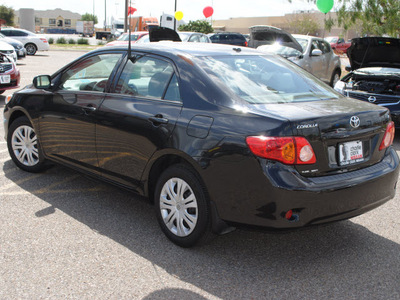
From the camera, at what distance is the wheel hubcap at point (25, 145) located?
5.63 m

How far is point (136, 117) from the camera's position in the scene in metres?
4.21

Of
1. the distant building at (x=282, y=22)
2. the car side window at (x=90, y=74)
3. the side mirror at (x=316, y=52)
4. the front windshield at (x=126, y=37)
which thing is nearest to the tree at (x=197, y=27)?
the distant building at (x=282, y=22)

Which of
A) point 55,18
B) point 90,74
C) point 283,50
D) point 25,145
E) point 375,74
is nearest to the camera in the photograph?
point 90,74

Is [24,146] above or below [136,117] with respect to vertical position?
below

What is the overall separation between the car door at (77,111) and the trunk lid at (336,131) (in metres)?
1.80

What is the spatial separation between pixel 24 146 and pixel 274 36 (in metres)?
10.5

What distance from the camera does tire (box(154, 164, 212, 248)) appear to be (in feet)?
12.2

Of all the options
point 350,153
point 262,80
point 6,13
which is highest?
point 6,13

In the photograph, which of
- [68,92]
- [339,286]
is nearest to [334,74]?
[68,92]

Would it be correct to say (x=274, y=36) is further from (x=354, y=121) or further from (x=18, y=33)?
(x=18, y=33)

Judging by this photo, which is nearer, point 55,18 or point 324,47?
point 324,47

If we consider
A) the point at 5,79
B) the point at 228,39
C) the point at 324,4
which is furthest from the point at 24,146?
the point at 228,39

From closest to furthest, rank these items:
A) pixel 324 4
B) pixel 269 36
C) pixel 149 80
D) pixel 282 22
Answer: pixel 149 80 < pixel 269 36 < pixel 324 4 < pixel 282 22

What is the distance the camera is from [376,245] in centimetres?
413
